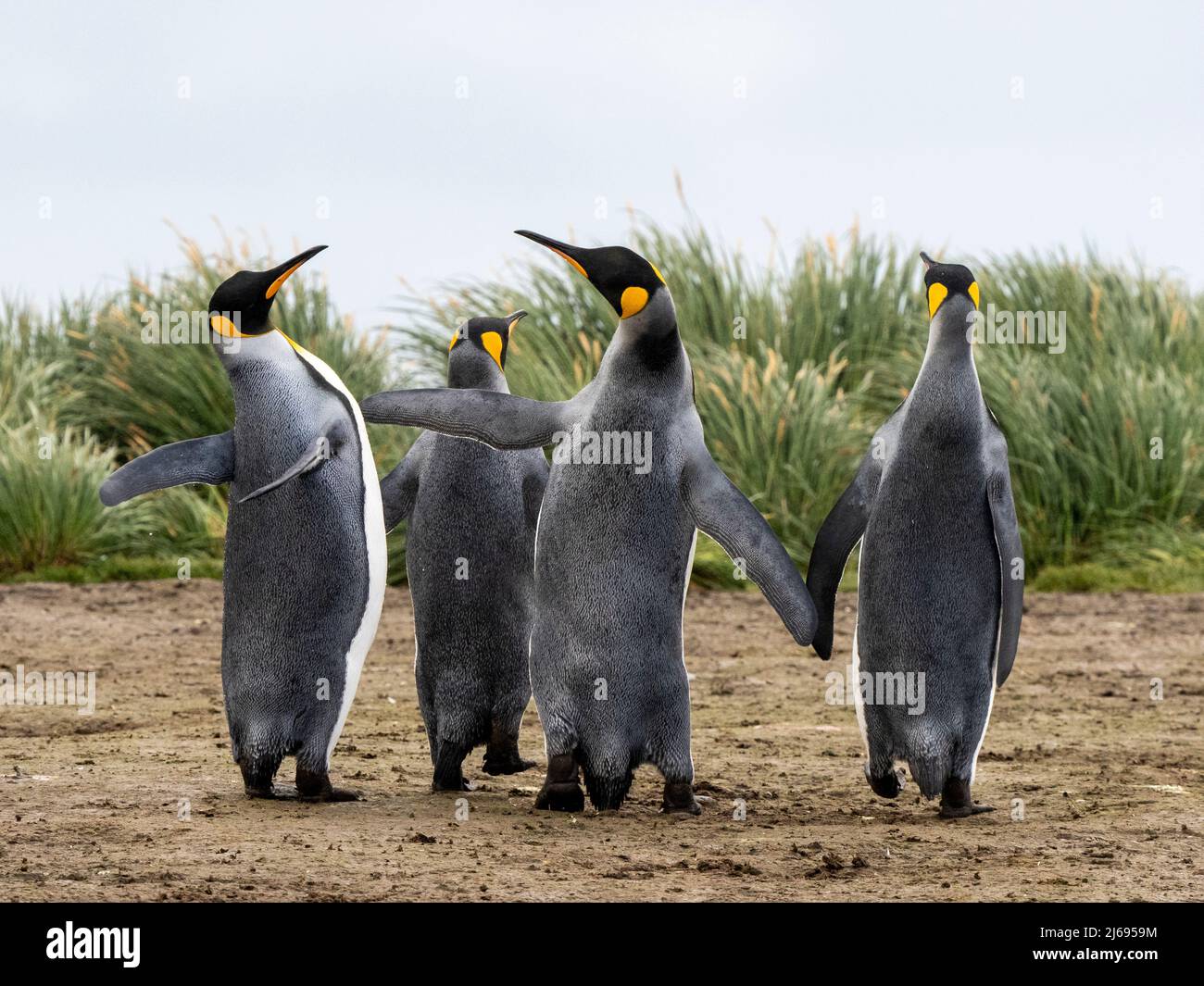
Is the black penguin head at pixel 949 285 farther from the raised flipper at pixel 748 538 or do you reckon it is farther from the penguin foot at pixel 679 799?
the penguin foot at pixel 679 799

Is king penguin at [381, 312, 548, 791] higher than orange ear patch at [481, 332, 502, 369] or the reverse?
the reverse

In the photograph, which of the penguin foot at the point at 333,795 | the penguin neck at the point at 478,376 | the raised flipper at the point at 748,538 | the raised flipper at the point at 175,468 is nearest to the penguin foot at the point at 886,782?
the raised flipper at the point at 748,538

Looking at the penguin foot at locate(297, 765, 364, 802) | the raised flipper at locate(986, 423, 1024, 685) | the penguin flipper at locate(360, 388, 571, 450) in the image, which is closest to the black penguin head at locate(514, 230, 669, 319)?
the penguin flipper at locate(360, 388, 571, 450)

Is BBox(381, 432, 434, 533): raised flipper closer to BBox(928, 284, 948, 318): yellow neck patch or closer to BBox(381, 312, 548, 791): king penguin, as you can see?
BBox(381, 312, 548, 791): king penguin

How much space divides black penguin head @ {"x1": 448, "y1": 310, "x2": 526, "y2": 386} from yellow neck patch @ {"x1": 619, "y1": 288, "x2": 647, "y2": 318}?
0.78m

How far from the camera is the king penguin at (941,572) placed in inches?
192

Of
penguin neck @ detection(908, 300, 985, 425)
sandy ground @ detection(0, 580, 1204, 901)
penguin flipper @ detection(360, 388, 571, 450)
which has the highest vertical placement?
penguin neck @ detection(908, 300, 985, 425)

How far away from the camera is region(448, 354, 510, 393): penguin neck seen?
546 cm

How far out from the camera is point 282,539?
496 cm

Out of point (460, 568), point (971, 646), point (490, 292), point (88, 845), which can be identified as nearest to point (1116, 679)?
point (971, 646)

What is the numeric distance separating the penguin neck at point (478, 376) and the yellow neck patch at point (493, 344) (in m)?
0.06

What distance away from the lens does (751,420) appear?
12891mm

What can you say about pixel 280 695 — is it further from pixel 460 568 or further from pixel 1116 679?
pixel 1116 679

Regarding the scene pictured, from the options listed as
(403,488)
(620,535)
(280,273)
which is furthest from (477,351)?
(620,535)
